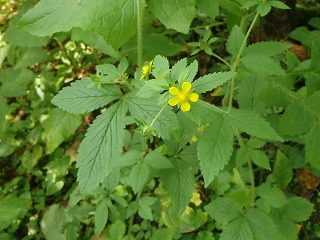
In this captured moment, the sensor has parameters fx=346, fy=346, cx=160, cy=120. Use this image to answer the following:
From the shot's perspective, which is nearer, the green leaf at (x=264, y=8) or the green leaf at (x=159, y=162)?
the green leaf at (x=264, y=8)

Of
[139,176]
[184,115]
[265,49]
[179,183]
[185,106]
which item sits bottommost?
[179,183]

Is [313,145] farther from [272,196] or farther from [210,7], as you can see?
[210,7]

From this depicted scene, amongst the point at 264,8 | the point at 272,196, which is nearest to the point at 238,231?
the point at 272,196

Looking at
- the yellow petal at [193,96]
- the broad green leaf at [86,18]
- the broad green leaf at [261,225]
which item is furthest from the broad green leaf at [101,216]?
the yellow petal at [193,96]

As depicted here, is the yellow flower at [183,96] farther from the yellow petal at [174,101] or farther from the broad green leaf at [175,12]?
the broad green leaf at [175,12]

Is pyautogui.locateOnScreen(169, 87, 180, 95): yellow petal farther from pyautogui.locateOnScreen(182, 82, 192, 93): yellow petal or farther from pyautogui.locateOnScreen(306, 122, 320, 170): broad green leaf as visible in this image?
pyautogui.locateOnScreen(306, 122, 320, 170): broad green leaf
